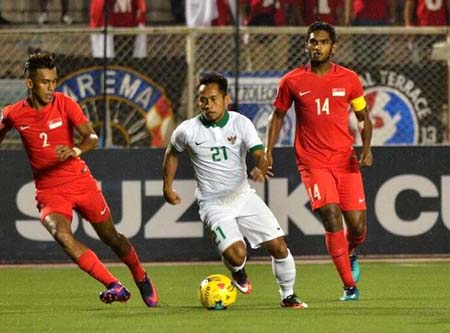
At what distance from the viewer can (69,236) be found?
461 inches

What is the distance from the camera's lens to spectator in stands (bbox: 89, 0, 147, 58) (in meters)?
18.5

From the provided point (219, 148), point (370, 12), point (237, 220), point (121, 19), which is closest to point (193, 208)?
point (121, 19)

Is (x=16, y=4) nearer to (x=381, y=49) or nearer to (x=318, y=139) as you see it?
(x=381, y=49)

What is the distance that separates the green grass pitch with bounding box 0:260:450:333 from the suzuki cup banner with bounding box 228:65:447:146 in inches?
86.3

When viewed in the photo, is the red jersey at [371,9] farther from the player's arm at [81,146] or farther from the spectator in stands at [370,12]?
the player's arm at [81,146]

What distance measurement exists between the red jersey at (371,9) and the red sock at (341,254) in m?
7.07

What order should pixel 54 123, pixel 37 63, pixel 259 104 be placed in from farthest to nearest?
pixel 259 104 < pixel 54 123 < pixel 37 63

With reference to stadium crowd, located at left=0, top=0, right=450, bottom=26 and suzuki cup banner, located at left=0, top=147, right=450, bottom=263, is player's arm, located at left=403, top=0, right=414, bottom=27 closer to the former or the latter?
stadium crowd, located at left=0, top=0, right=450, bottom=26

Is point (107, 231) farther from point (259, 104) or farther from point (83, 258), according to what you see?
point (259, 104)

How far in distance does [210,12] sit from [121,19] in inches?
44.5

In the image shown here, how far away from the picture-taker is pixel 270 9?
62.3 feet

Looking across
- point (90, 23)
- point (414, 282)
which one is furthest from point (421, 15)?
point (414, 282)

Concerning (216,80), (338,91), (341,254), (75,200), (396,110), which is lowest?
(341,254)

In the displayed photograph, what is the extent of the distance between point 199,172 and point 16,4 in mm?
8662
